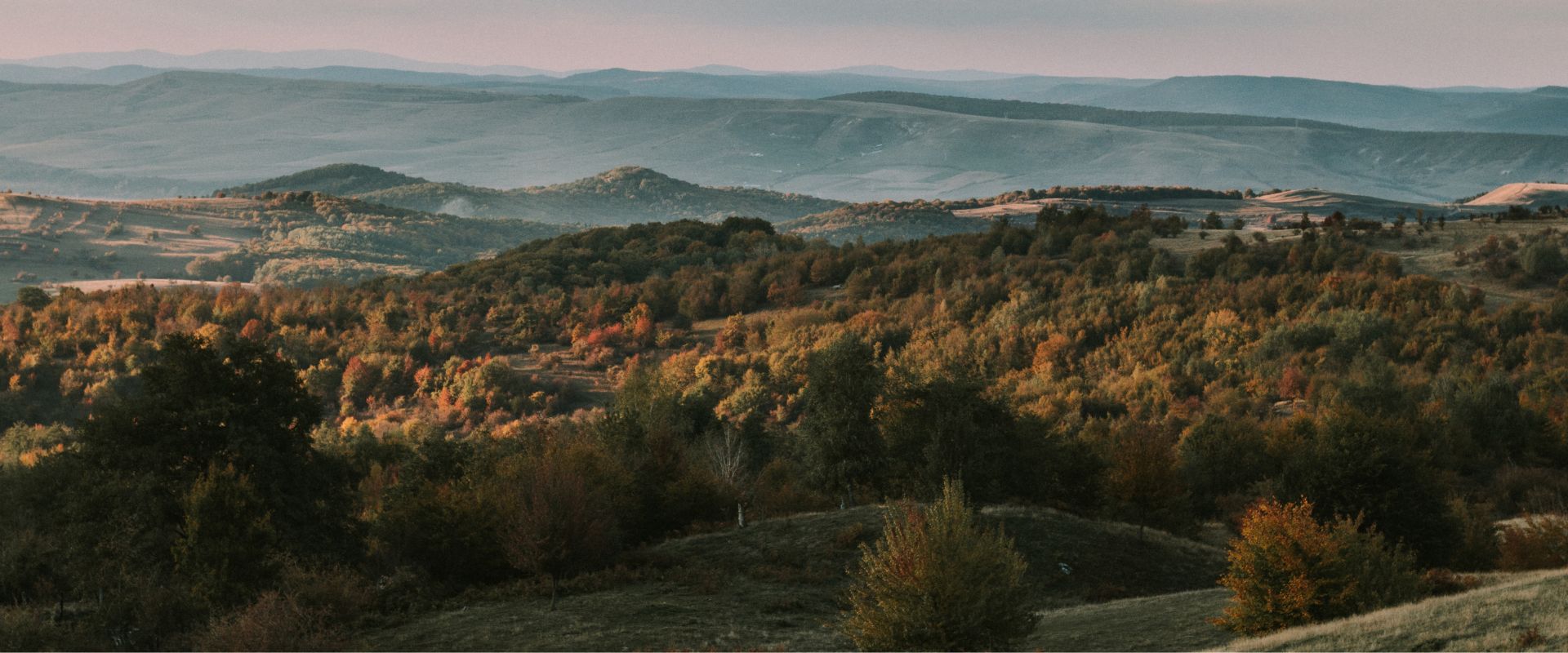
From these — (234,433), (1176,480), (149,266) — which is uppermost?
(234,433)

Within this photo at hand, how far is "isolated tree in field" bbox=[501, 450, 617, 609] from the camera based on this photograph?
98.3 feet

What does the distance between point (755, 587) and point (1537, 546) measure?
19.1 m

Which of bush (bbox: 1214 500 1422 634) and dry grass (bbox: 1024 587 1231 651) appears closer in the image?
bush (bbox: 1214 500 1422 634)

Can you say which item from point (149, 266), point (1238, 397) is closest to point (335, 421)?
point (1238, 397)

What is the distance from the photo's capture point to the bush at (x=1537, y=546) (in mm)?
29266

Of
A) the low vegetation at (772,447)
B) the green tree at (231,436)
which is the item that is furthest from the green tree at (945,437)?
the green tree at (231,436)

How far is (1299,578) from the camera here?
70.9 ft

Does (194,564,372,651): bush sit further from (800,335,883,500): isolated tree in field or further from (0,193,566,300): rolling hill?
(0,193,566,300): rolling hill

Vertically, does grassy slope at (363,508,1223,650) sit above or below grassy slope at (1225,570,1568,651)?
below

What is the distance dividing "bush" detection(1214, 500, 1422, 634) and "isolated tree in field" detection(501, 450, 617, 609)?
15.1 metres

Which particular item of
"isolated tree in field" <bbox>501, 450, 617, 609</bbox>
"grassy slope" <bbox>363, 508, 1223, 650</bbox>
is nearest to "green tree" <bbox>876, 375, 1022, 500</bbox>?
"grassy slope" <bbox>363, 508, 1223, 650</bbox>

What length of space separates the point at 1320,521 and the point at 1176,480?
7.78 m

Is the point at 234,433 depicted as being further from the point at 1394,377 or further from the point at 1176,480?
the point at 1394,377

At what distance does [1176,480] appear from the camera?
1594 inches
